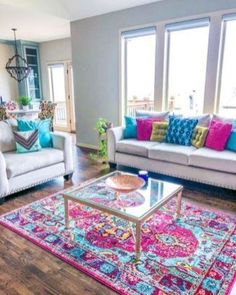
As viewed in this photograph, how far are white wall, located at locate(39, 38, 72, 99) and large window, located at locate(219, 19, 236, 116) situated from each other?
4.59 meters

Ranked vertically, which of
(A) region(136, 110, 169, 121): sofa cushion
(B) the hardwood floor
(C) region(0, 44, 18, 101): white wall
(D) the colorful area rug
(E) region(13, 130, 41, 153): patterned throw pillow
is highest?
Result: (C) region(0, 44, 18, 101): white wall

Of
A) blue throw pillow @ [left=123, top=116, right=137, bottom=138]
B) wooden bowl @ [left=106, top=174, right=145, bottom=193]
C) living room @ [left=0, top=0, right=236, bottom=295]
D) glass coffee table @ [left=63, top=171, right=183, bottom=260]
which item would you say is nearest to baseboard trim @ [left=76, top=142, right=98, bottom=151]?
living room @ [left=0, top=0, right=236, bottom=295]

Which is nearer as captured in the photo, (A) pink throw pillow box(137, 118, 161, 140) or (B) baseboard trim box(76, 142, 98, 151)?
(A) pink throw pillow box(137, 118, 161, 140)

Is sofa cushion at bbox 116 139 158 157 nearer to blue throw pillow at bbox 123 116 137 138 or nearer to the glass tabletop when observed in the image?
blue throw pillow at bbox 123 116 137 138

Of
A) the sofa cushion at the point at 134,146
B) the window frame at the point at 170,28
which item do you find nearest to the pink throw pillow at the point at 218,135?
the sofa cushion at the point at 134,146

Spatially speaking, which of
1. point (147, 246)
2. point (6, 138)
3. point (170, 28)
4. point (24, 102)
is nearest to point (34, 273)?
point (147, 246)

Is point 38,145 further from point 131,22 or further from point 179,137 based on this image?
point 131,22

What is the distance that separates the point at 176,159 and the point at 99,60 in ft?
9.17

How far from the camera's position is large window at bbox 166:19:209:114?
403cm

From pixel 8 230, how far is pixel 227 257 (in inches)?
78.2

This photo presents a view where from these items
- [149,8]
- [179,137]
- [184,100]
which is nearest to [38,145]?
[179,137]

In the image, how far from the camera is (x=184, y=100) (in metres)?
4.48

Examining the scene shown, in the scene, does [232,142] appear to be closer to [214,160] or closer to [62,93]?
[214,160]

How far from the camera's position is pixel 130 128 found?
425 centimetres
